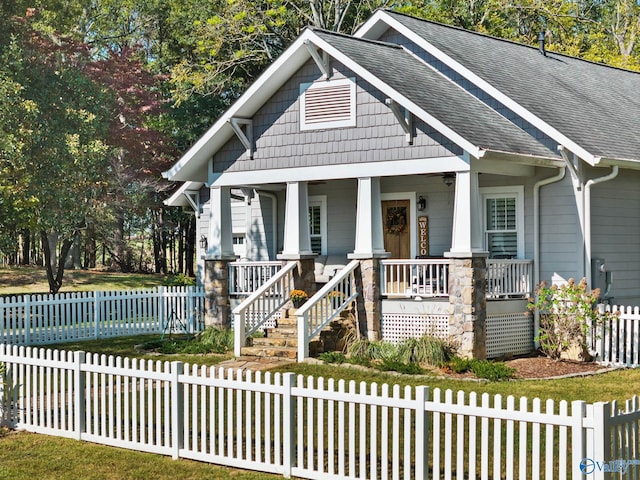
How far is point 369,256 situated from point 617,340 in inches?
196

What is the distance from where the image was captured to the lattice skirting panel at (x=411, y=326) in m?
17.8

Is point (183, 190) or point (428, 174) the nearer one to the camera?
point (428, 174)

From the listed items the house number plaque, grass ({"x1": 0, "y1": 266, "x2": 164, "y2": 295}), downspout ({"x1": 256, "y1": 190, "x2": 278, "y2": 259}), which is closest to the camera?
the house number plaque

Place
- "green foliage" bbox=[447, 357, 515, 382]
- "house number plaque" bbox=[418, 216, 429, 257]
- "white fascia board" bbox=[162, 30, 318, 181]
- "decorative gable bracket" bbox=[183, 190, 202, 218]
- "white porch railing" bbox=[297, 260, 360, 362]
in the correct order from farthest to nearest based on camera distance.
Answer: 1. "decorative gable bracket" bbox=[183, 190, 202, 218]
2. "house number plaque" bbox=[418, 216, 429, 257]
3. "white fascia board" bbox=[162, 30, 318, 181]
4. "white porch railing" bbox=[297, 260, 360, 362]
5. "green foliage" bbox=[447, 357, 515, 382]

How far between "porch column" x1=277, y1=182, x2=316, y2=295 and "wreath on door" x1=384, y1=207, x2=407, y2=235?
232cm

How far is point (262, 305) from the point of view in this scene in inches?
775

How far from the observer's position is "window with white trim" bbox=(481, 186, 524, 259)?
1914cm

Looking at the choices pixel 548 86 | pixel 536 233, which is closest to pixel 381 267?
pixel 536 233

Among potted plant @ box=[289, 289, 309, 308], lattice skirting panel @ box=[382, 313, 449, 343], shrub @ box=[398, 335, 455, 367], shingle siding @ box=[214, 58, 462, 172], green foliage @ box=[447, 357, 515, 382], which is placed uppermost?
shingle siding @ box=[214, 58, 462, 172]

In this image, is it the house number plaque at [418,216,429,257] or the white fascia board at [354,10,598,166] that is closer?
the white fascia board at [354,10,598,166]

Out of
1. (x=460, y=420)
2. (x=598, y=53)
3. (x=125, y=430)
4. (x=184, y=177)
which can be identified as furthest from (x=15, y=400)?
(x=598, y=53)

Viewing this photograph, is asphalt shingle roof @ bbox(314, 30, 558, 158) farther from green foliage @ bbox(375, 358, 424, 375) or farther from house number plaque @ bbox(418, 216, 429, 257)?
green foliage @ bbox(375, 358, 424, 375)

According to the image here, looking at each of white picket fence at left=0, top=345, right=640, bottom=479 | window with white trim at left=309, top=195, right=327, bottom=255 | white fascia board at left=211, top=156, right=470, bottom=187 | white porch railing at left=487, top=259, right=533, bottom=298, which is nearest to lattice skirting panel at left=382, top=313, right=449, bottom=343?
white porch railing at left=487, top=259, right=533, bottom=298

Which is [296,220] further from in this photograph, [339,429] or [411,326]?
[339,429]
